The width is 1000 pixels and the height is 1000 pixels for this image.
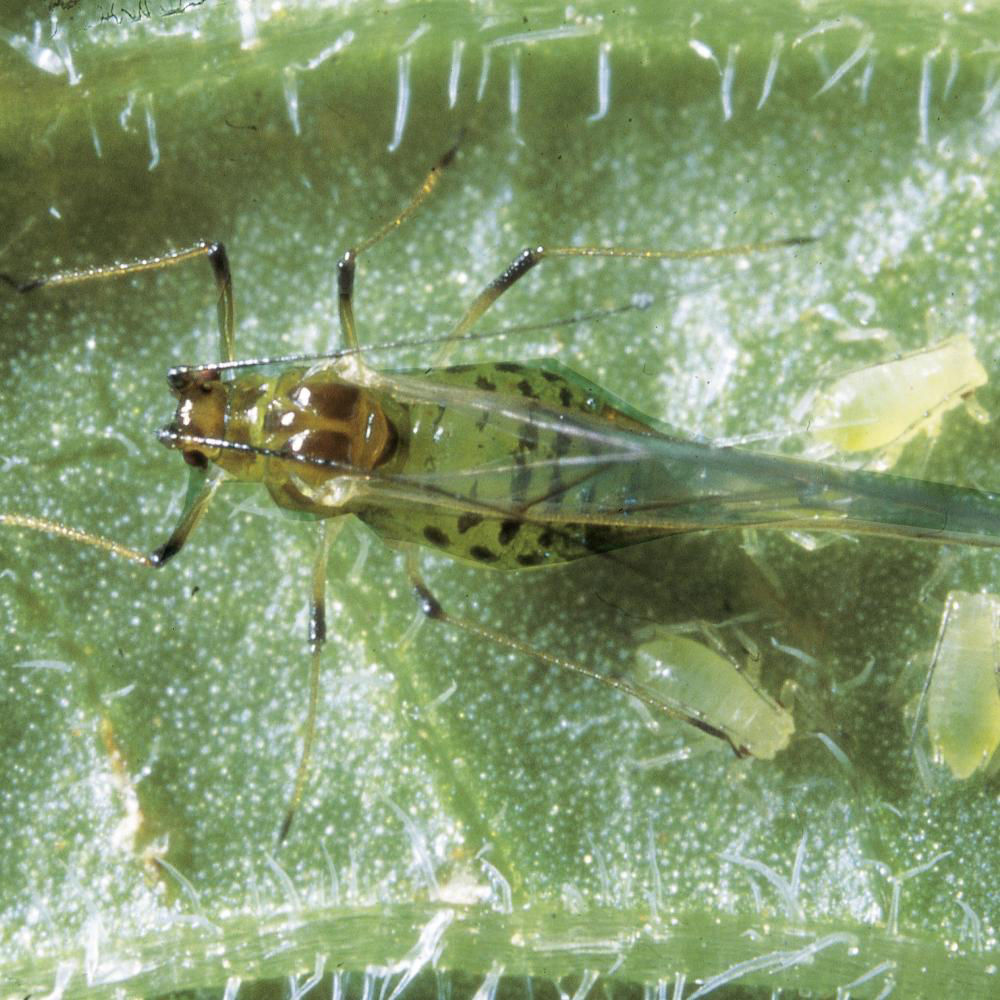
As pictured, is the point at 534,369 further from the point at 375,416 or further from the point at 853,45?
the point at 853,45

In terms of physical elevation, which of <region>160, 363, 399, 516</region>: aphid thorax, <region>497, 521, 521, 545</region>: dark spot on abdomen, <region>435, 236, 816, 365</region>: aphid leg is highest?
<region>435, 236, 816, 365</region>: aphid leg

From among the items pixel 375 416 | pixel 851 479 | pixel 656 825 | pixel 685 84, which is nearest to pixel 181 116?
pixel 375 416

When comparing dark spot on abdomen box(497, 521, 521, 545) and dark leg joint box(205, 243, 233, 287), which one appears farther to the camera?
dark leg joint box(205, 243, 233, 287)

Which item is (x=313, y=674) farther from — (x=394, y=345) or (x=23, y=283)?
(x=23, y=283)

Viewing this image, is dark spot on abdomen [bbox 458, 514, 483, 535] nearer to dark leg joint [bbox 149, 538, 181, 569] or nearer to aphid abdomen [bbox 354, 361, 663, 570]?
aphid abdomen [bbox 354, 361, 663, 570]

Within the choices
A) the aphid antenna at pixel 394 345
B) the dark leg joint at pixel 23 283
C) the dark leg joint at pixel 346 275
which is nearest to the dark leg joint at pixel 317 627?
the aphid antenna at pixel 394 345

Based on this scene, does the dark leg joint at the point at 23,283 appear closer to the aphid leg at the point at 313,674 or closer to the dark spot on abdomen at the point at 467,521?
the aphid leg at the point at 313,674

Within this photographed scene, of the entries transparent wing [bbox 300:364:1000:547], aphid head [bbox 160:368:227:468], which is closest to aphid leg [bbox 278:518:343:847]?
transparent wing [bbox 300:364:1000:547]

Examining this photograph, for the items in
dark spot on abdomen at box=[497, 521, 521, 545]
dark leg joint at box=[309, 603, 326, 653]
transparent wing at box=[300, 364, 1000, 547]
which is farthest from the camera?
dark leg joint at box=[309, 603, 326, 653]
